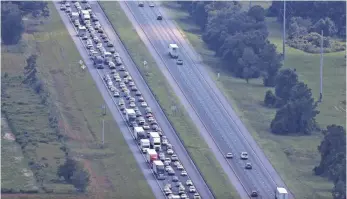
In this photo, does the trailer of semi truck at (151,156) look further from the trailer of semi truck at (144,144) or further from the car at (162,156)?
the trailer of semi truck at (144,144)

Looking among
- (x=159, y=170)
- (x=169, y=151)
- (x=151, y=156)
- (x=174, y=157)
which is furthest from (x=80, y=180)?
(x=169, y=151)

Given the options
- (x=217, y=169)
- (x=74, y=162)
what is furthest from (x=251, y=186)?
(x=74, y=162)

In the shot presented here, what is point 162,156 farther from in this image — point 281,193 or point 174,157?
point 281,193

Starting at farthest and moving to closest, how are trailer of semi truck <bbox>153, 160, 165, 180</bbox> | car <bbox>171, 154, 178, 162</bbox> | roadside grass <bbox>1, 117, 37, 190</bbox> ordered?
car <bbox>171, 154, 178, 162</bbox>
trailer of semi truck <bbox>153, 160, 165, 180</bbox>
roadside grass <bbox>1, 117, 37, 190</bbox>

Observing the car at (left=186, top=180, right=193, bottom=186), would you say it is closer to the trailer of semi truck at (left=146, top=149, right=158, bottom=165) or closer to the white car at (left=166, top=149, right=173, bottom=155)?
the trailer of semi truck at (left=146, top=149, right=158, bottom=165)

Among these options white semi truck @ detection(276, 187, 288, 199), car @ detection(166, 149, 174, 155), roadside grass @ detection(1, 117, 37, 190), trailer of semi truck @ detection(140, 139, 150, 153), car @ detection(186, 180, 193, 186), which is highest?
roadside grass @ detection(1, 117, 37, 190)

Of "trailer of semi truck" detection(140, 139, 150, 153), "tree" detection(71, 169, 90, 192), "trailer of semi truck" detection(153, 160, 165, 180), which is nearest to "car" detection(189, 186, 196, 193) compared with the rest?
"trailer of semi truck" detection(153, 160, 165, 180)

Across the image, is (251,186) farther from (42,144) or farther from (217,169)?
(42,144)

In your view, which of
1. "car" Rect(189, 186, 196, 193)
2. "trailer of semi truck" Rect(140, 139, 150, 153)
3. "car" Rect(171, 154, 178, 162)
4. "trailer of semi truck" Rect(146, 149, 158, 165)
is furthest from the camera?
"trailer of semi truck" Rect(140, 139, 150, 153)
